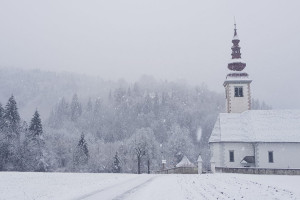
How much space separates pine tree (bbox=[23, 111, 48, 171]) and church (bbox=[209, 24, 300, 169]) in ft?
125

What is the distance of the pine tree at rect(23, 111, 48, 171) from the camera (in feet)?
237

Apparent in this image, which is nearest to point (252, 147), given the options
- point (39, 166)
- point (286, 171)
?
point (286, 171)

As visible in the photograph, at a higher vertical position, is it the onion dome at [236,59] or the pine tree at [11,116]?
the onion dome at [236,59]

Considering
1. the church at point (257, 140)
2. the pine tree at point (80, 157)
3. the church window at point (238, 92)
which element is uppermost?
the church window at point (238, 92)

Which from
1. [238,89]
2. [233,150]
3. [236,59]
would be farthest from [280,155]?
[236,59]

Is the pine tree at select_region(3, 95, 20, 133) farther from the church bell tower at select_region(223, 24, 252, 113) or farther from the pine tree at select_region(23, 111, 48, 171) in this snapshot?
the church bell tower at select_region(223, 24, 252, 113)

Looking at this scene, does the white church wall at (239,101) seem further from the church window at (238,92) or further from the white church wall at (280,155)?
the white church wall at (280,155)

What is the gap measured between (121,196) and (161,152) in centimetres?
10014

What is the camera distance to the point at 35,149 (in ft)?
243

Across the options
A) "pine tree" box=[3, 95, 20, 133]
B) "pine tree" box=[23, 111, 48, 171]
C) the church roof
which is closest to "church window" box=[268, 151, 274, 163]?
the church roof

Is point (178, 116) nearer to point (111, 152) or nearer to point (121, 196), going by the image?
point (111, 152)

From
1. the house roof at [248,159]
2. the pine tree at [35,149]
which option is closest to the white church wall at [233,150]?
the house roof at [248,159]

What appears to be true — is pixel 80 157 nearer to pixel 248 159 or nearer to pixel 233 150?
pixel 233 150

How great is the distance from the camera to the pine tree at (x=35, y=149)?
72.1 metres
